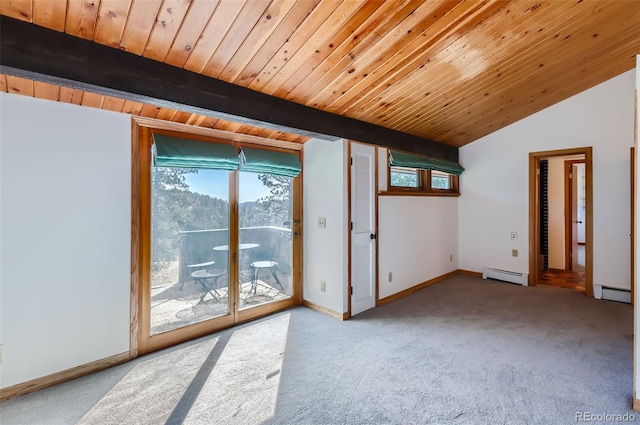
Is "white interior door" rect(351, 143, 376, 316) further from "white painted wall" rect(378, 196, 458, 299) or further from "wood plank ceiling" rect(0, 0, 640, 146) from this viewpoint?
"wood plank ceiling" rect(0, 0, 640, 146)

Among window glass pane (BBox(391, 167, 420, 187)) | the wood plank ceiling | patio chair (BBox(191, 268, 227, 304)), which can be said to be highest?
the wood plank ceiling

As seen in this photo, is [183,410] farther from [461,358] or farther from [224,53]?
[224,53]

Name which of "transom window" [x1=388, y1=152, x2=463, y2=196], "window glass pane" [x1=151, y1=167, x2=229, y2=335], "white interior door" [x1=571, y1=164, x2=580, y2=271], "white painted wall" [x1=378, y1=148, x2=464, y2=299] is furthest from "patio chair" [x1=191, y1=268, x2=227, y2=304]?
"white interior door" [x1=571, y1=164, x2=580, y2=271]

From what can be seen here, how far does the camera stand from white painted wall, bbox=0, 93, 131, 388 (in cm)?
201

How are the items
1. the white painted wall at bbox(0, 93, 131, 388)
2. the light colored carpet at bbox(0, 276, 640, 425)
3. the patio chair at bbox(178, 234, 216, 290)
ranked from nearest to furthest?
the light colored carpet at bbox(0, 276, 640, 425), the white painted wall at bbox(0, 93, 131, 388), the patio chair at bbox(178, 234, 216, 290)

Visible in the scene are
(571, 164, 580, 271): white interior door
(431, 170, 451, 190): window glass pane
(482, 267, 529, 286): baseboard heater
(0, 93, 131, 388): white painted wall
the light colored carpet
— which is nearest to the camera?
the light colored carpet

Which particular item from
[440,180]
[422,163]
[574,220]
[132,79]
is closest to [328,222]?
[422,163]

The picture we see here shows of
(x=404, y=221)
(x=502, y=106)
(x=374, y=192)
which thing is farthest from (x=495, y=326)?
(x=502, y=106)

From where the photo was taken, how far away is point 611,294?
388 cm

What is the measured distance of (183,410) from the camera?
187 centimetres

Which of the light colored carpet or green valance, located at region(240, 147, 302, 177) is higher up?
green valance, located at region(240, 147, 302, 177)

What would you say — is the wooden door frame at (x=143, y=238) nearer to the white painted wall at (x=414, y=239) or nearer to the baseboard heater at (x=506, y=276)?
the white painted wall at (x=414, y=239)

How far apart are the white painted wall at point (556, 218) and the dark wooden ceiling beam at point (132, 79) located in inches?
195

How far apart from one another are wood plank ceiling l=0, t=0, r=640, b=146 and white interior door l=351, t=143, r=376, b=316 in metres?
0.48
